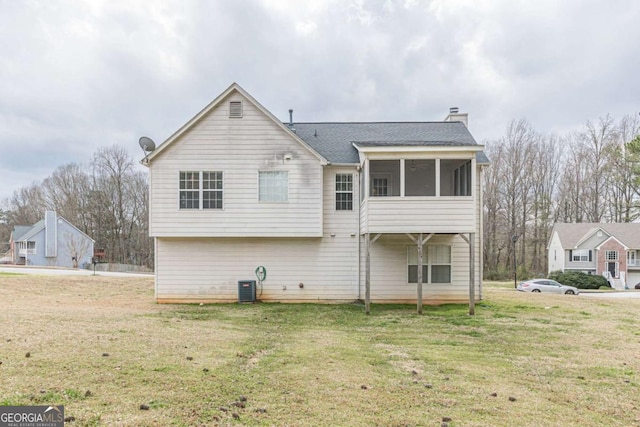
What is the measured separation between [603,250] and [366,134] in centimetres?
3652

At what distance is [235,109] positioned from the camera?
13297 mm

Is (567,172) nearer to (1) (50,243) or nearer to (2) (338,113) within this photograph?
(2) (338,113)


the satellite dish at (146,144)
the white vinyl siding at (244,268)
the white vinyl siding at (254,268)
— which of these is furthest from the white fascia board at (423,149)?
the satellite dish at (146,144)

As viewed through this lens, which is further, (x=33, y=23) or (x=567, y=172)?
(x=567, y=172)

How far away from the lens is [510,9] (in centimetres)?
1606

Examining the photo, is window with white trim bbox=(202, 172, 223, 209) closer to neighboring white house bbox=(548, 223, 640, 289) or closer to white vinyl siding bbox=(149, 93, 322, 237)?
white vinyl siding bbox=(149, 93, 322, 237)

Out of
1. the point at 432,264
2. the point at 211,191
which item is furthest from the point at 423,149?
the point at 211,191

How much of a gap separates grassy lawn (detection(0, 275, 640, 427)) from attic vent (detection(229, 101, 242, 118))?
22.1 feet

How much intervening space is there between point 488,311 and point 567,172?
41377 millimetres

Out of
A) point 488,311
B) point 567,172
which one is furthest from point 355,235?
point 567,172

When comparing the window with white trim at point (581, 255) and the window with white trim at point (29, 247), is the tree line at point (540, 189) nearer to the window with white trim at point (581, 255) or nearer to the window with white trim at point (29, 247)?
the window with white trim at point (581, 255)

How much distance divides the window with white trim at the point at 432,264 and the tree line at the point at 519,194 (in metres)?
32.5

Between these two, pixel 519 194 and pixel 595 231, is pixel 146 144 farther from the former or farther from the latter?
pixel 519 194

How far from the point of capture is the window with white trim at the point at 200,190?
43.5 feet
